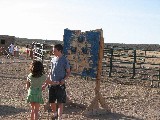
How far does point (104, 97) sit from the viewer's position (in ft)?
41.8

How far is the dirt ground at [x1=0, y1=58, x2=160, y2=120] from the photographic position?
31.0 feet

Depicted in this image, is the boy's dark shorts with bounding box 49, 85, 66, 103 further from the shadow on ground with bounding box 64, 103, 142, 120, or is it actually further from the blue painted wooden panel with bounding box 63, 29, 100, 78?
the blue painted wooden panel with bounding box 63, 29, 100, 78

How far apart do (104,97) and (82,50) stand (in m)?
3.05

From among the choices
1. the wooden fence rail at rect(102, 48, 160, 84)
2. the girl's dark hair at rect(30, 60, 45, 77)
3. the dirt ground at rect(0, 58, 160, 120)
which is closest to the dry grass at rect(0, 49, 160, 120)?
the dirt ground at rect(0, 58, 160, 120)

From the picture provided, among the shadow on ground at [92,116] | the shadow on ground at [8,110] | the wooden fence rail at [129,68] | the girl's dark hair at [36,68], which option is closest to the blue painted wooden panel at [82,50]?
the shadow on ground at [92,116]

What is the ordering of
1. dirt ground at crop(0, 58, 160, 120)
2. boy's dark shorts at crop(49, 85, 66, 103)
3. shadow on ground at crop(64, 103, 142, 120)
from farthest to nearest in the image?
dirt ground at crop(0, 58, 160, 120) → shadow on ground at crop(64, 103, 142, 120) → boy's dark shorts at crop(49, 85, 66, 103)

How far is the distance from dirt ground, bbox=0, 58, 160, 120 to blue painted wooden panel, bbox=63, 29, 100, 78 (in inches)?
36.6

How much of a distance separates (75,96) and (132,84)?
4871mm

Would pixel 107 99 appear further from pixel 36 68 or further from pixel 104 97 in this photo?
pixel 36 68

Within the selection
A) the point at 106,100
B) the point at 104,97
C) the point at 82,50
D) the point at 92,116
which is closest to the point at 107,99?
the point at 106,100

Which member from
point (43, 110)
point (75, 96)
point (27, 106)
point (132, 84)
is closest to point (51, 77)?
point (43, 110)

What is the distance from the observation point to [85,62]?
9.97 meters

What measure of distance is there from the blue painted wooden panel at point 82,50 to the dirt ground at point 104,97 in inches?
36.6

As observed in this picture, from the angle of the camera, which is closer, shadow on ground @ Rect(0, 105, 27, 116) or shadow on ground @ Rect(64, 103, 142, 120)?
shadow on ground @ Rect(64, 103, 142, 120)
